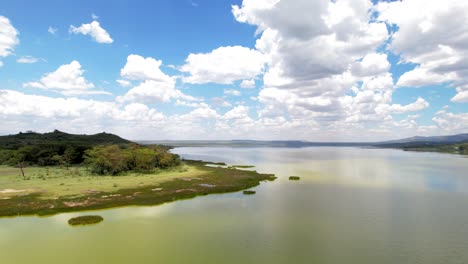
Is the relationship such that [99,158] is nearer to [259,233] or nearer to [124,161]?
[124,161]

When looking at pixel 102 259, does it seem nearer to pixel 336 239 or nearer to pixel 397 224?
pixel 336 239

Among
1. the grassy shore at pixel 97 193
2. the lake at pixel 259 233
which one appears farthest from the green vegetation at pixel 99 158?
the lake at pixel 259 233

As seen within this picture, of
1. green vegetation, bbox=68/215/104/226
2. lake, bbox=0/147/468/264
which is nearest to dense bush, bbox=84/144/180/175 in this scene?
lake, bbox=0/147/468/264

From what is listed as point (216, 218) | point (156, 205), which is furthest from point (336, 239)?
point (156, 205)

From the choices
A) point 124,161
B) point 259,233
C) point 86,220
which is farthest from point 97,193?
point 259,233

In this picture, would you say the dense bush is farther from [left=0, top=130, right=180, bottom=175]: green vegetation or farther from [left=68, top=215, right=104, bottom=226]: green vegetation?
[left=68, top=215, right=104, bottom=226]: green vegetation

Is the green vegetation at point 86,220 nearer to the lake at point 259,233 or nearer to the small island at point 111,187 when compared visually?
the lake at point 259,233

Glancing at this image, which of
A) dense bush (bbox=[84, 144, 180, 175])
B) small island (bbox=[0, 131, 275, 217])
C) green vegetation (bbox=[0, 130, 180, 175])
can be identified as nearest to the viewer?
small island (bbox=[0, 131, 275, 217])

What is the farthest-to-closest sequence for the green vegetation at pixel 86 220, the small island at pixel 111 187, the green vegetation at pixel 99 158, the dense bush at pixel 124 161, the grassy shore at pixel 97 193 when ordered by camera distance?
the green vegetation at pixel 99 158, the dense bush at pixel 124 161, the small island at pixel 111 187, the grassy shore at pixel 97 193, the green vegetation at pixel 86 220
